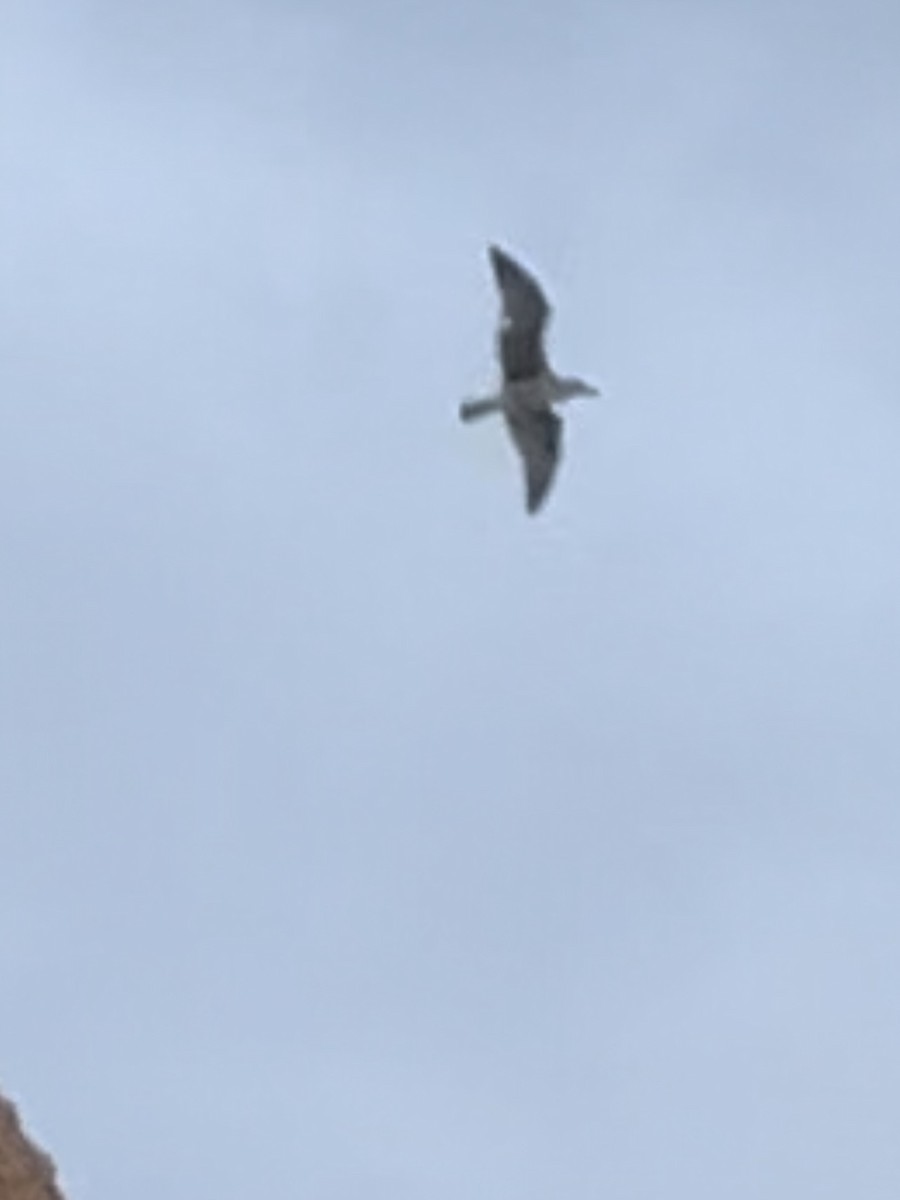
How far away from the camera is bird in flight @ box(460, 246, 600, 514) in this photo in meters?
82.3

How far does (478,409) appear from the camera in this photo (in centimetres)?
8362

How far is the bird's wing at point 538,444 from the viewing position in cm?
8450

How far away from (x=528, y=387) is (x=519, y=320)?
182 cm

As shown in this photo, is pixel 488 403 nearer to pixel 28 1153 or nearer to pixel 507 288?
pixel 507 288

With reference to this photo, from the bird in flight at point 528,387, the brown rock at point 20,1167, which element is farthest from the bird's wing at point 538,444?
the brown rock at point 20,1167

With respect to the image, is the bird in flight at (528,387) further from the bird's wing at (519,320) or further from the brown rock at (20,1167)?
the brown rock at (20,1167)

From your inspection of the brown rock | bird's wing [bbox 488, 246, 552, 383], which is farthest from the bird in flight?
the brown rock

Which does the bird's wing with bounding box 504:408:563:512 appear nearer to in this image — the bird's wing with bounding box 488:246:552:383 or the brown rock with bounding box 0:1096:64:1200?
A: the bird's wing with bounding box 488:246:552:383

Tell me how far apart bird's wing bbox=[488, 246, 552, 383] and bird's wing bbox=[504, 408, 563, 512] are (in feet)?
3.86

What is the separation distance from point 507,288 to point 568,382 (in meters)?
2.83

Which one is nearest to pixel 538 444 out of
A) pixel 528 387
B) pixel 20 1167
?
pixel 528 387

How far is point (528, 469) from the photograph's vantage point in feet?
279

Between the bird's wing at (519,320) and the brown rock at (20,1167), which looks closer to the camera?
the bird's wing at (519,320)

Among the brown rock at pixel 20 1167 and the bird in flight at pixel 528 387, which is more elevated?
the bird in flight at pixel 528 387
